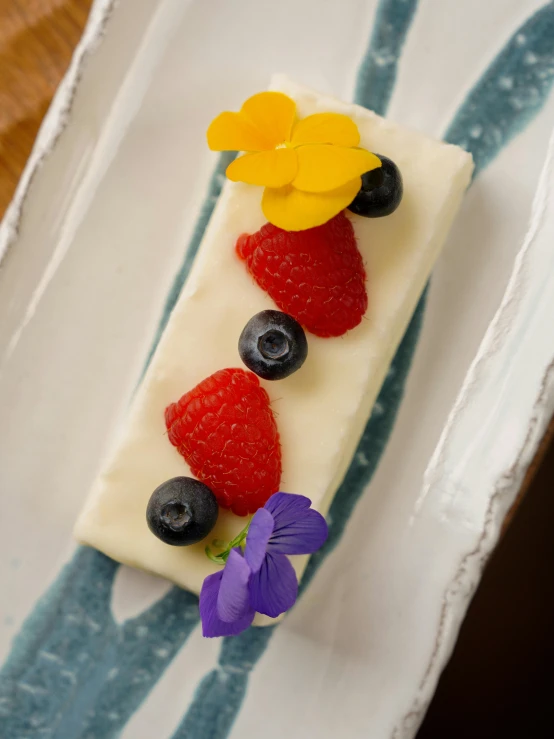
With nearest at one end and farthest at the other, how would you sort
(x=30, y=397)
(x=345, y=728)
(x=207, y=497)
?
1. (x=207, y=497)
2. (x=345, y=728)
3. (x=30, y=397)

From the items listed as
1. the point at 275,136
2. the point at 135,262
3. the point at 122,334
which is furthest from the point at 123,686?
the point at 275,136

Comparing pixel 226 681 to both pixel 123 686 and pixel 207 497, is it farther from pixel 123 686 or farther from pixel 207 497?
pixel 207 497

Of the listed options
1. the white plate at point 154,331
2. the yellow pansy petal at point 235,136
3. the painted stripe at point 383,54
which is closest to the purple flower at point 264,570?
the white plate at point 154,331

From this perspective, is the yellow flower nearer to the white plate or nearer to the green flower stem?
the white plate

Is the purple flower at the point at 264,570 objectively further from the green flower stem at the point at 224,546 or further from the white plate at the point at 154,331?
the white plate at the point at 154,331

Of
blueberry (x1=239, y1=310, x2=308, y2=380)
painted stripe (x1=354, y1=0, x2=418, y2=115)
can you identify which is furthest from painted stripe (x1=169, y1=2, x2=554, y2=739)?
blueberry (x1=239, y1=310, x2=308, y2=380)

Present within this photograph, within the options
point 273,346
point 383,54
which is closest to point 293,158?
point 273,346
